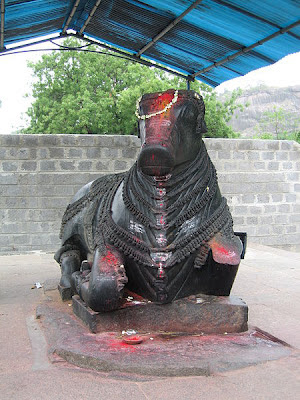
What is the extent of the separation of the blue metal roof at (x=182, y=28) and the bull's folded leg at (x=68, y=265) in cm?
248

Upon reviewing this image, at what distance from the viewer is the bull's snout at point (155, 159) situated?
2.53 meters

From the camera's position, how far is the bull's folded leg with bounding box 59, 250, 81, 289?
3590 millimetres

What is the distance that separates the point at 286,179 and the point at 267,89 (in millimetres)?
58837

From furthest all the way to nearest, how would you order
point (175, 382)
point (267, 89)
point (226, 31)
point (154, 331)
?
1. point (267, 89)
2. point (226, 31)
3. point (154, 331)
4. point (175, 382)

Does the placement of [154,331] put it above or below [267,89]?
below

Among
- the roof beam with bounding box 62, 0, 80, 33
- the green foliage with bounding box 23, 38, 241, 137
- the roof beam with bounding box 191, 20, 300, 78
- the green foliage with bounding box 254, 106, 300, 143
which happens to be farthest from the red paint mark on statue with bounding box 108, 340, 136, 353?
the green foliage with bounding box 254, 106, 300, 143

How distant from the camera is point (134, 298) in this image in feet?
9.00

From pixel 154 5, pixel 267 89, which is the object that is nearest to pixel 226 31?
pixel 154 5

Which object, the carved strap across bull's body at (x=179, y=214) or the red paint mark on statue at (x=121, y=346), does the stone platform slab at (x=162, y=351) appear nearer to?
the red paint mark on statue at (x=121, y=346)

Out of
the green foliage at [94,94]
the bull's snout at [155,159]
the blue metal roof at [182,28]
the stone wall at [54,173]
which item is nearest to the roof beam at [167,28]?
the blue metal roof at [182,28]

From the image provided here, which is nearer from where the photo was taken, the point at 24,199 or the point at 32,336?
the point at 32,336

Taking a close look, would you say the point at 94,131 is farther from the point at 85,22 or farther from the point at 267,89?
the point at 267,89

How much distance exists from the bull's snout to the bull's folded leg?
139 centimetres

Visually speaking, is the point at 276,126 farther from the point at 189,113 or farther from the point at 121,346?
the point at 121,346
